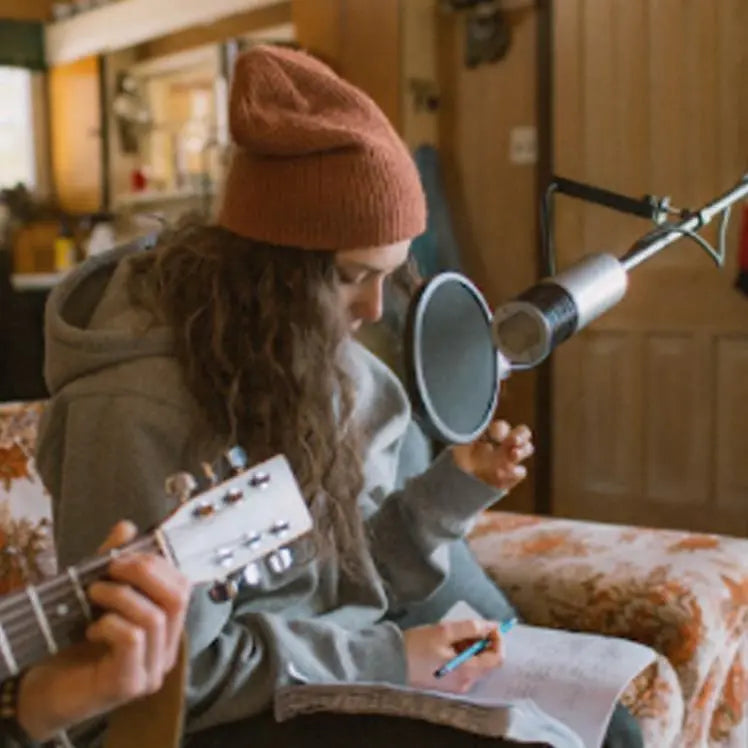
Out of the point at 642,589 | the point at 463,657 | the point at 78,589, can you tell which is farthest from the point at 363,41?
the point at 78,589

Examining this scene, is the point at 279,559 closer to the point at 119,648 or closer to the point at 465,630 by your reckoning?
the point at 119,648

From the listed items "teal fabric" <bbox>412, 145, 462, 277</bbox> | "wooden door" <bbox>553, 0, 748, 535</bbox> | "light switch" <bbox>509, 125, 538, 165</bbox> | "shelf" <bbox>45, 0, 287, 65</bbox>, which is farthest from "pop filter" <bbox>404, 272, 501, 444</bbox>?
"shelf" <bbox>45, 0, 287, 65</bbox>

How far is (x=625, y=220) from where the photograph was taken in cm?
270

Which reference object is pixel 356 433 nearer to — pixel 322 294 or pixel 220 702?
pixel 322 294

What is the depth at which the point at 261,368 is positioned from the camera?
0.97 meters

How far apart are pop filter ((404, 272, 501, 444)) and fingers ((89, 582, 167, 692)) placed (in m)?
0.37

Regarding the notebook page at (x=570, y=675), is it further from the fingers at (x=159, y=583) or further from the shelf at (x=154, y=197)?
the shelf at (x=154, y=197)

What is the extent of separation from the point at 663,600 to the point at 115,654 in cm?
77

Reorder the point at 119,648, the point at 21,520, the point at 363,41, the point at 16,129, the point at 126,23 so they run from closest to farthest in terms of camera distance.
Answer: the point at 119,648 < the point at 21,520 < the point at 363,41 < the point at 126,23 < the point at 16,129

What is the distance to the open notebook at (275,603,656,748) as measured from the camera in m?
0.86

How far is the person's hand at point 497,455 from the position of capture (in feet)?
3.71

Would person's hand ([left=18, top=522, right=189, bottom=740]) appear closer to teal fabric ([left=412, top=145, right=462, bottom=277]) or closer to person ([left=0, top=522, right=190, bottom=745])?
person ([left=0, top=522, right=190, bottom=745])

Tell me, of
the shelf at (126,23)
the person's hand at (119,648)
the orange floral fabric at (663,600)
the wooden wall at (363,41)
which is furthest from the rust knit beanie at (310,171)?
the shelf at (126,23)

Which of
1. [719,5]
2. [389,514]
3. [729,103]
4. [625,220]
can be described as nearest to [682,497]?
[625,220]
